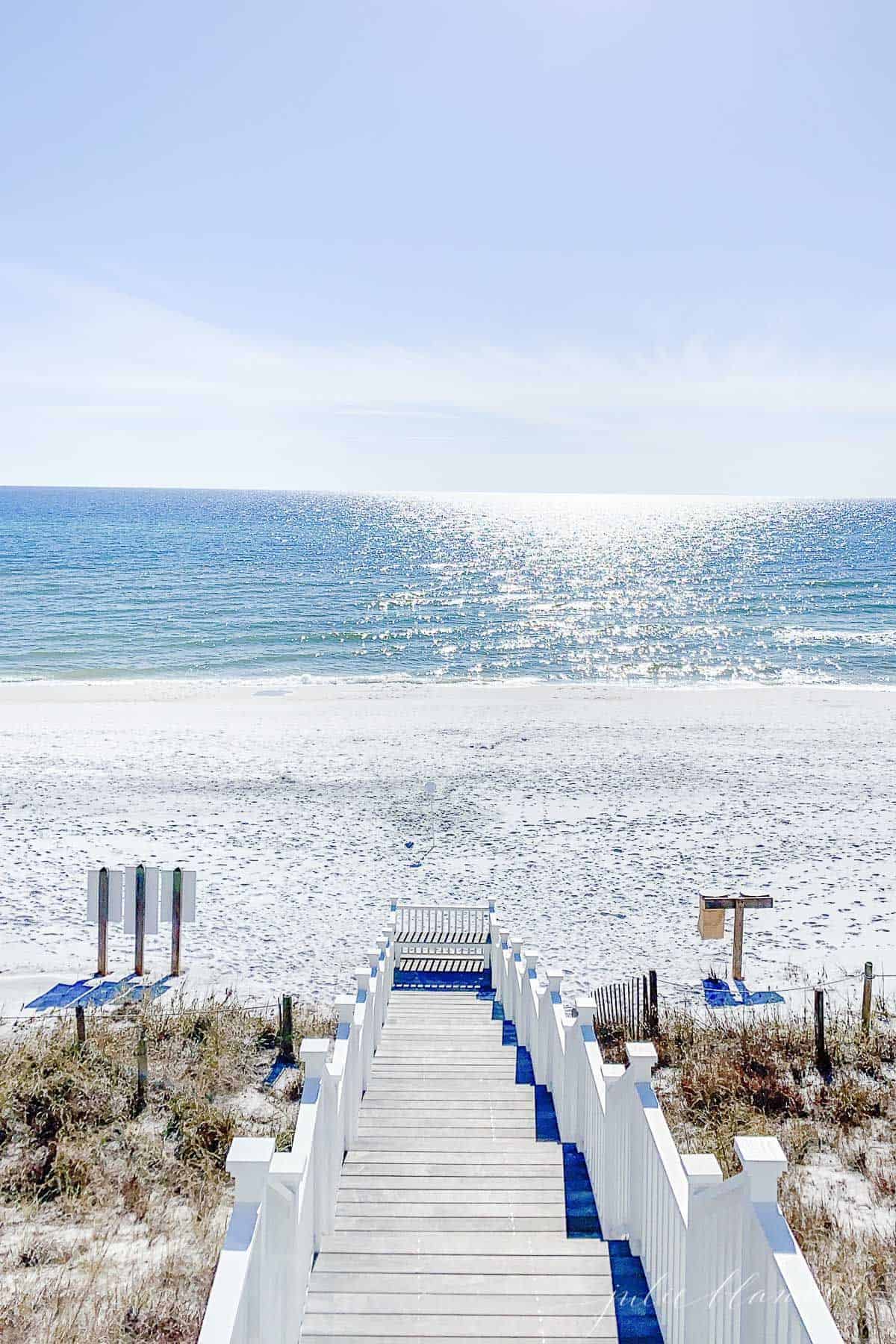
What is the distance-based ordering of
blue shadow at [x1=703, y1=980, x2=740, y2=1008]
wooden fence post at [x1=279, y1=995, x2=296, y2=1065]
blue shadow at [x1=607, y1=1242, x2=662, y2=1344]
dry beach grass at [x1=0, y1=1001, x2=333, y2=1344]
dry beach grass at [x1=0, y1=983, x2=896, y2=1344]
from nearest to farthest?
blue shadow at [x1=607, y1=1242, x2=662, y2=1344]
dry beach grass at [x1=0, y1=1001, x2=333, y2=1344]
dry beach grass at [x1=0, y1=983, x2=896, y2=1344]
wooden fence post at [x1=279, y1=995, x2=296, y2=1065]
blue shadow at [x1=703, y1=980, x2=740, y2=1008]

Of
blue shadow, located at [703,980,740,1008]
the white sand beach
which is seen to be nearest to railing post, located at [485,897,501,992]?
the white sand beach

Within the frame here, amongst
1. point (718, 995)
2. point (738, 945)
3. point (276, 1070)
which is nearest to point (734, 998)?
point (718, 995)

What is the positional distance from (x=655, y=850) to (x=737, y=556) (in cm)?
8075

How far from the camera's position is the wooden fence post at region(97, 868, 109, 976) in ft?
37.9

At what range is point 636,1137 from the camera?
13.6 feet

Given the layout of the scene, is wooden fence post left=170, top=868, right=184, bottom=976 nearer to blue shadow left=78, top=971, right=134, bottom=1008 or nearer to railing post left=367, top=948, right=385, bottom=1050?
blue shadow left=78, top=971, right=134, bottom=1008

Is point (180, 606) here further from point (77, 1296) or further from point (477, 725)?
point (77, 1296)

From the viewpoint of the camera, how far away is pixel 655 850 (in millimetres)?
16656

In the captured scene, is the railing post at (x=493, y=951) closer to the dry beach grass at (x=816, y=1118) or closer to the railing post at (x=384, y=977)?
the railing post at (x=384, y=977)

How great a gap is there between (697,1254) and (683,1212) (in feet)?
0.62

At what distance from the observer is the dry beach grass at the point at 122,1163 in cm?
455

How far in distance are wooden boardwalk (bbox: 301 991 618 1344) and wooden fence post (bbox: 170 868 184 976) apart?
523 centimetres

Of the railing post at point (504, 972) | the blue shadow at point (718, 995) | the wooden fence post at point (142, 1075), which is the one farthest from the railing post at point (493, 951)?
the wooden fence post at point (142, 1075)

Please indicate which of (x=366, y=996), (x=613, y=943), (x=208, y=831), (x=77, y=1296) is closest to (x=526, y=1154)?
(x=366, y=996)
